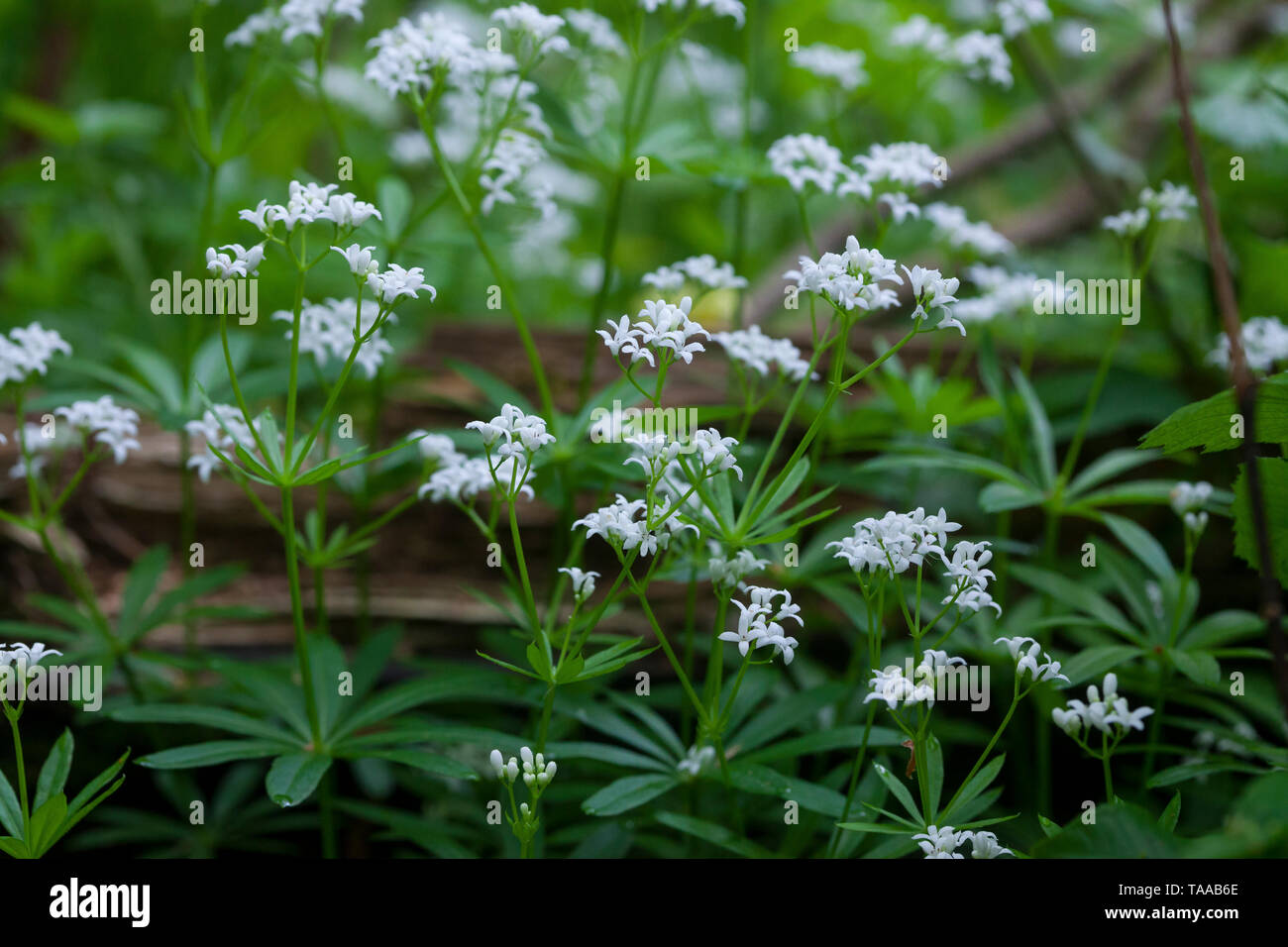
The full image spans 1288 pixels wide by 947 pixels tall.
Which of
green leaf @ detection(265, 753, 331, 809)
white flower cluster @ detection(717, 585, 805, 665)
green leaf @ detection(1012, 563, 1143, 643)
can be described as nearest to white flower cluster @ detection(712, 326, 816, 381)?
white flower cluster @ detection(717, 585, 805, 665)

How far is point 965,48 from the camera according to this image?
2.74 metres

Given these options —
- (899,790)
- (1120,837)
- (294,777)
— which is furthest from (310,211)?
(1120,837)

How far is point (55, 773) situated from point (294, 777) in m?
0.42

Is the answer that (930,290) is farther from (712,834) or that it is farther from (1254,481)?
(712,834)

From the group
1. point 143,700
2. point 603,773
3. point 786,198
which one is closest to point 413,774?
point 603,773

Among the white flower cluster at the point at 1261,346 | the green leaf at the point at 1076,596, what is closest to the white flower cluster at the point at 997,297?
the white flower cluster at the point at 1261,346

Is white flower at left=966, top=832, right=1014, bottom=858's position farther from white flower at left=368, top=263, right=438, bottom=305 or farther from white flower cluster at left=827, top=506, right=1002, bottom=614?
white flower at left=368, top=263, right=438, bottom=305

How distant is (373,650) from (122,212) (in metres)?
3.07

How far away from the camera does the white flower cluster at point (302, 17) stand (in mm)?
2283

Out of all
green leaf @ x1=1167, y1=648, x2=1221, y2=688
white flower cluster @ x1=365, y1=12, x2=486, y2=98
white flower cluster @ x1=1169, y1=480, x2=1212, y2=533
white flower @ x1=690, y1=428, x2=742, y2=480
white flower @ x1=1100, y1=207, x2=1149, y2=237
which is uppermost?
white flower cluster @ x1=365, y1=12, x2=486, y2=98

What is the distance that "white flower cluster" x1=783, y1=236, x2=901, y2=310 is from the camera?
172cm

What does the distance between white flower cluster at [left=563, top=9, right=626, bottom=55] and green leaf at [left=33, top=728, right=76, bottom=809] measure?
197 cm

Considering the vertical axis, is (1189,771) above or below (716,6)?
below

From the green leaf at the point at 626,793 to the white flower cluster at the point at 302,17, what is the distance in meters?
1.73
